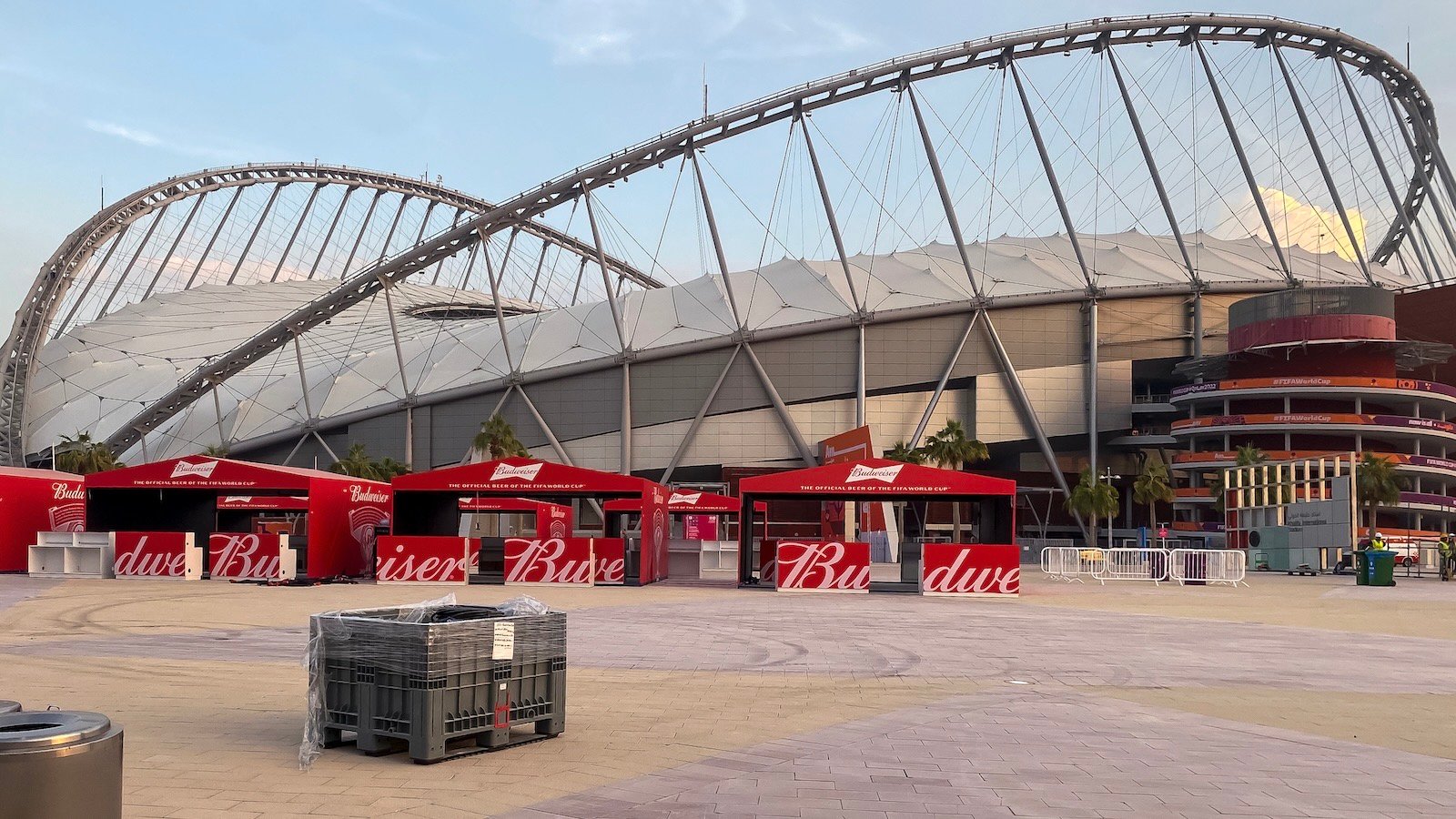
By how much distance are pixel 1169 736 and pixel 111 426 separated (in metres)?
93.4

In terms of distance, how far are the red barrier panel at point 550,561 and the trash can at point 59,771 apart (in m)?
34.3

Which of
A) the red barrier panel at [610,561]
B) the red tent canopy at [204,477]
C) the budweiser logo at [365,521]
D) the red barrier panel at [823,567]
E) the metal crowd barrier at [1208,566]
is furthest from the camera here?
the budweiser logo at [365,521]

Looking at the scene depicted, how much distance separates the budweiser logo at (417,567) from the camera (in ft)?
131

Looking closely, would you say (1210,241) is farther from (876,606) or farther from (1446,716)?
(1446,716)

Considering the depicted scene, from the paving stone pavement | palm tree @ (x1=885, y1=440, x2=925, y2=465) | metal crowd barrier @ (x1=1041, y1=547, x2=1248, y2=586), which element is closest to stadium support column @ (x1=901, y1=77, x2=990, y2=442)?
palm tree @ (x1=885, y1=440, x2=925, y2=465)

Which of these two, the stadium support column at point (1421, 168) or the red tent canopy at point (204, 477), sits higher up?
the stadium support column at point (1421, 168)

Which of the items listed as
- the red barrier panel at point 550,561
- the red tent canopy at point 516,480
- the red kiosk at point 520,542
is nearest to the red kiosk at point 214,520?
the red kiosk at point 520,542

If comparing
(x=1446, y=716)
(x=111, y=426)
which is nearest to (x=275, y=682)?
(x=1446, y=716)

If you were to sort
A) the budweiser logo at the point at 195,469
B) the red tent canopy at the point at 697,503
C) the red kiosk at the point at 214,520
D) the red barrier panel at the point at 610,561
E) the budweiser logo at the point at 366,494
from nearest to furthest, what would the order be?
the red kiosk at the point at 214,520
the red barrier panel at the point at 610,561
the budweiser logo at the point at 195,469
the budweiser logo at the point at 366,494
the red tent canopy at the point at 697,503

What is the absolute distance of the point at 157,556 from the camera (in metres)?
41.0

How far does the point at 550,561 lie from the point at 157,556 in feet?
43.5

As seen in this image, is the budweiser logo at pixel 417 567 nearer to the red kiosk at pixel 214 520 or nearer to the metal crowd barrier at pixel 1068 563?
the red kiosk at pixel 214 520

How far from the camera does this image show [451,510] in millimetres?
46750

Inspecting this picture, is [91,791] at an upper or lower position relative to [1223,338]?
lower
